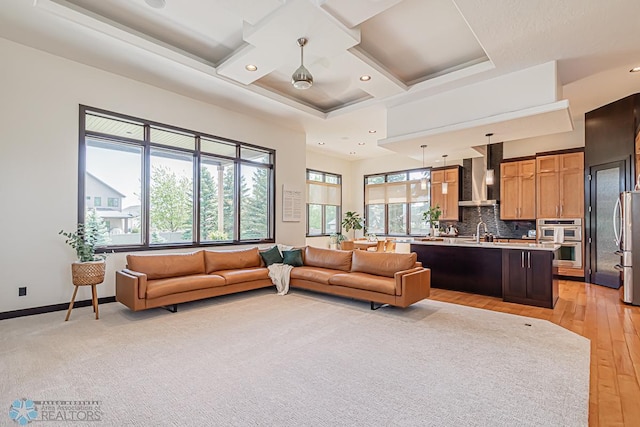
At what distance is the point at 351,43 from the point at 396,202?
23.1 feet

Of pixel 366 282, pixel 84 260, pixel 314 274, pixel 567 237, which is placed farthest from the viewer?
pixel 567 237

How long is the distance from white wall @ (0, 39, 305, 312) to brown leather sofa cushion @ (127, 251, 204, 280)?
0.59m

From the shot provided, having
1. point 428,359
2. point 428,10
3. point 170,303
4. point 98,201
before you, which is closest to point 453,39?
point 428,10

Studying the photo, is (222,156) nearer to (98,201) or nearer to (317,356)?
(98,201)

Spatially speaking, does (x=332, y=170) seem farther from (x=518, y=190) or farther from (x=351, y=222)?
(x=518, y=190)

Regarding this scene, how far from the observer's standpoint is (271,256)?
6.01 meters

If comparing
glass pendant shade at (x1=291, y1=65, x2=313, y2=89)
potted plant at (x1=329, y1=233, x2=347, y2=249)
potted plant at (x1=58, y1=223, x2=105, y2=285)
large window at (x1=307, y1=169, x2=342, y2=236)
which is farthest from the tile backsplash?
potted plant at (x1=58, y1=223, x2=105, y2=285)

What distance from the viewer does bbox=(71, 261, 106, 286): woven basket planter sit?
396cm

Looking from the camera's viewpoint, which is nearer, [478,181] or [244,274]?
[244,274]

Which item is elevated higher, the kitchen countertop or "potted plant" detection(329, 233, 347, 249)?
the kitchen countertop

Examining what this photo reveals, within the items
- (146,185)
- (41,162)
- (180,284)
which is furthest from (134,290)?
(41,162)

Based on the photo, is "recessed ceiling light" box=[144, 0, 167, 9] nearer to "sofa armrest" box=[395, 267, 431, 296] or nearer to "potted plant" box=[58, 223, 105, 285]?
"potted plant" box=[58, 223, 105, 285]

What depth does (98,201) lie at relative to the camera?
480cm

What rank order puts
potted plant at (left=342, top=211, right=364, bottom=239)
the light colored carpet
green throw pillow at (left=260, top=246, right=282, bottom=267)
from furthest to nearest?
potted plant at (left=342, top=211, right=364, bottom=239)
green throw pillow at (left=260, top=246, right=282, bottom=267)
the light colored carpet
